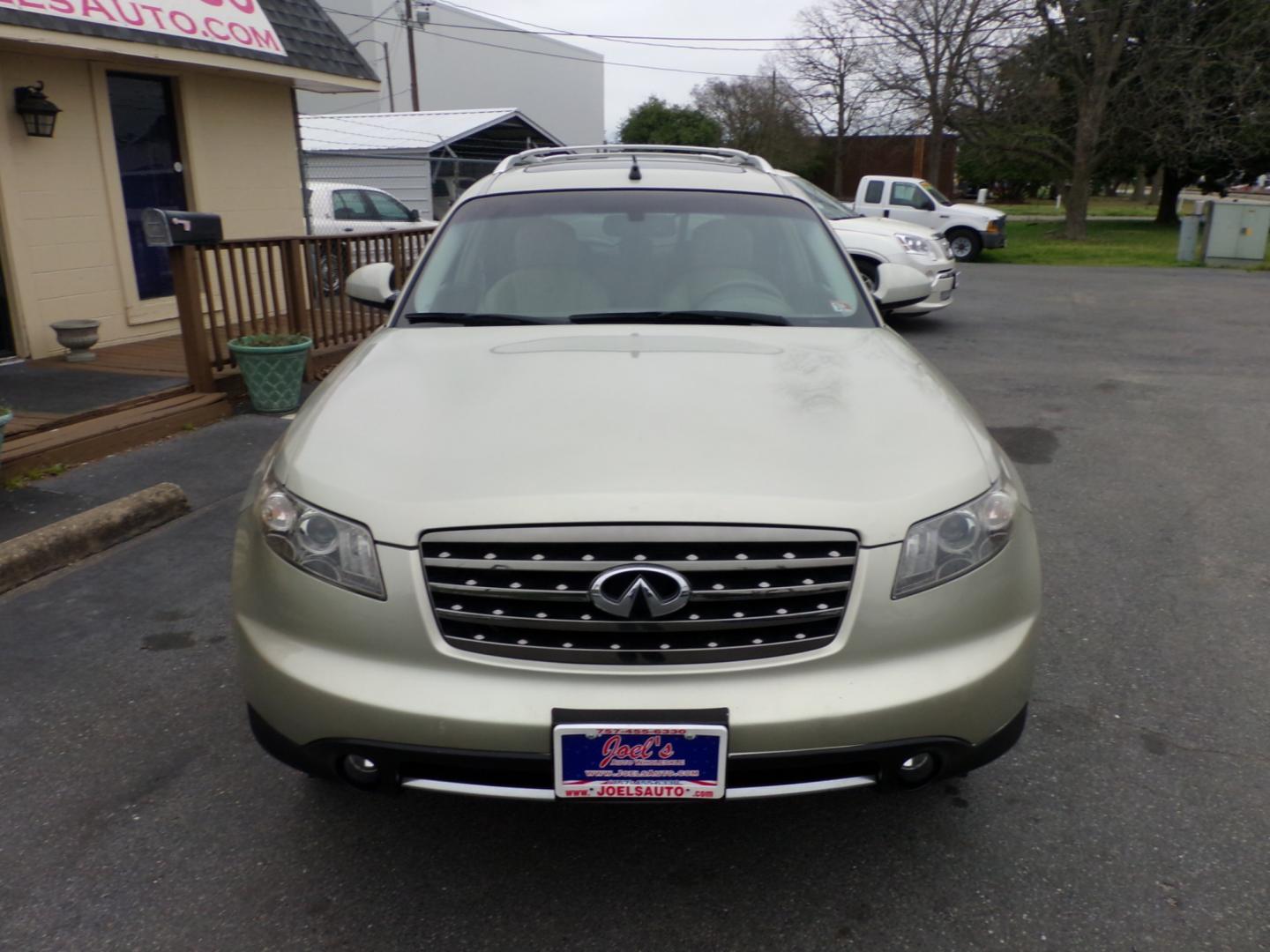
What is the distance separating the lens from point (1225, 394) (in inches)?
319

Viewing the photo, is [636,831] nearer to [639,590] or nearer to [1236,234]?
[639,590]

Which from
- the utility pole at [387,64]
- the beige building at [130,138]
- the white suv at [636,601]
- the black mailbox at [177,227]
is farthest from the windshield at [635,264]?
the utility pole at [387,64]

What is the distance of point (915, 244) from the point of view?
1126 centimetres

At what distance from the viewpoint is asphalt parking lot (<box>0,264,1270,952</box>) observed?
2.33 m

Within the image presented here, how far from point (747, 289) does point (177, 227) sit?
15.4ft

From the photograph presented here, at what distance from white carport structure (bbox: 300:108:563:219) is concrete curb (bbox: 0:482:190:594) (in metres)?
20.3

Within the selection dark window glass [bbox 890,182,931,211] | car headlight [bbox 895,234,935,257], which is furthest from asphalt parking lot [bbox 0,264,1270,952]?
dark window glass [bbox 890,182,931,211]

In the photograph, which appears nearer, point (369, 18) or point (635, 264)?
point (635, 264)

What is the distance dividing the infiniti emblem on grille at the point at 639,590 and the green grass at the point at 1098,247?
20.2 meters

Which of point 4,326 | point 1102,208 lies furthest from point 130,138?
point 1102,208

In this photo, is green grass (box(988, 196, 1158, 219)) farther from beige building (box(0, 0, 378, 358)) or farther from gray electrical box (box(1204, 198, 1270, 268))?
beige building (box(0, 0, 378, 358))

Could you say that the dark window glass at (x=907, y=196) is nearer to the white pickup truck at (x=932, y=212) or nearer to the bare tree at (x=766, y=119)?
the white pickup truck at (x=932, y=212)

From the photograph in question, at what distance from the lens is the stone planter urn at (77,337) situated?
7.82 meters

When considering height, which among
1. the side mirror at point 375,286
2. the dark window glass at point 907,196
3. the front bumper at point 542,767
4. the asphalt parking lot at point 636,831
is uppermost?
the dark window glass at point 907,196
